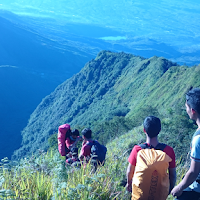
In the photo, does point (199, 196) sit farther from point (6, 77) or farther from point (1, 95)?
point (6, 77)

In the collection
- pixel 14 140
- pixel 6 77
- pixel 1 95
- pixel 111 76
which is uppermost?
pixel 6 77

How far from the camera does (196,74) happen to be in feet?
102

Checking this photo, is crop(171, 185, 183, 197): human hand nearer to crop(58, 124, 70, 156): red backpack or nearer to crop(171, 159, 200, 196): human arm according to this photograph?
crop(171, 159, 200, 196): human arm

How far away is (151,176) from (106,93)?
217ft

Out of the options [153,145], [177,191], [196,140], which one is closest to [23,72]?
[153,145]

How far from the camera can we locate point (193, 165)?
262 centimetres

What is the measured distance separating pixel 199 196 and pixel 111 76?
7287 centimetres

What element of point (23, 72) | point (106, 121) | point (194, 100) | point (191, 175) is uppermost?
point (23, 72)

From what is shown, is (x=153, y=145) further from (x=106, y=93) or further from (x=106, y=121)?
(x=106, y=93)

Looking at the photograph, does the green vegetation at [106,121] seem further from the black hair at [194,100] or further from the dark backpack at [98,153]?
the black hair at [194,100]

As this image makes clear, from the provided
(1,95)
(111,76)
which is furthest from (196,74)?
(1,95)

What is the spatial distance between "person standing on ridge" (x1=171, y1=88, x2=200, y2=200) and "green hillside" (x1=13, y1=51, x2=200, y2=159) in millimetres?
23919

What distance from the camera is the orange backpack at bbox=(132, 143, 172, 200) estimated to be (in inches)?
105

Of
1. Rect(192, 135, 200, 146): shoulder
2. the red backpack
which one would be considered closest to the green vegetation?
the red backpack
